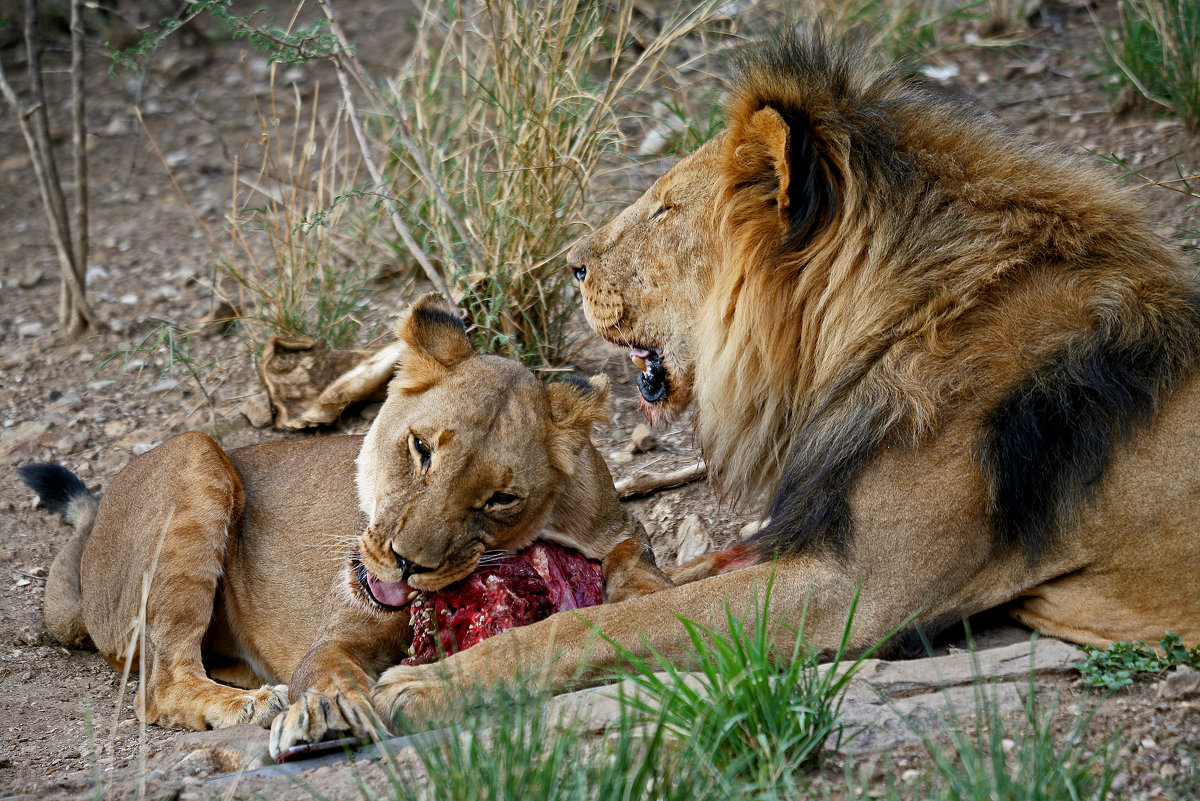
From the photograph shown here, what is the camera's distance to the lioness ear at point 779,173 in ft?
9.02

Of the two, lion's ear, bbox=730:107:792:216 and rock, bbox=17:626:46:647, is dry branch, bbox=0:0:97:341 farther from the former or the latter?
lion's ear, bbox=730:107:792:216

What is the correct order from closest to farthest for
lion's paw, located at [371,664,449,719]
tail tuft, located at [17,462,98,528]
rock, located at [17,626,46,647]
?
1. lion's paw, located at [371,664,449,719]
2. rock, located at [17,626,46,647]
3. tail tuft, located at [17,462,98,528]

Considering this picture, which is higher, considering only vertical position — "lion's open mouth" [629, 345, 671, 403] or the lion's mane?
the lion's mane

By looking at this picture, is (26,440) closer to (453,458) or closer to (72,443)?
(72,443)

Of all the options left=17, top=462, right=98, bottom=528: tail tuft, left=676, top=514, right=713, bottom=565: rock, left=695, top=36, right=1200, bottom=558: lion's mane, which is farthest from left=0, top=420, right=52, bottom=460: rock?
left=695, top=36, right=1200, bottom=558: lion's mane

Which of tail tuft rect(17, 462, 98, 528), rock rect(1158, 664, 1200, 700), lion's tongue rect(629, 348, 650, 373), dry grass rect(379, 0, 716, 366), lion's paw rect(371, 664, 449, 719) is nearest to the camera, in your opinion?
rock rect(1158, 664, 1200, 700)

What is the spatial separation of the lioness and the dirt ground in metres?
0.23

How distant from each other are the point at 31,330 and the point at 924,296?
4.78m

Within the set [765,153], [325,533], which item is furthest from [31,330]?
[765,153]

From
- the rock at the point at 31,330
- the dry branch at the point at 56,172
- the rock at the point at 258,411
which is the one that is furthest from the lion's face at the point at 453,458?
the rock at the point at 31,330

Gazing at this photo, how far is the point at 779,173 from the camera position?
2.75 m

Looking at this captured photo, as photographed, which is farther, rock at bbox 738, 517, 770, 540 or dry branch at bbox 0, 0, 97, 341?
dry branch at bbox 0, 0, 97, 341

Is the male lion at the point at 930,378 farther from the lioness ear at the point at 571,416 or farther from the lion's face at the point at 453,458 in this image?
the lioness ear at the point at 571,416

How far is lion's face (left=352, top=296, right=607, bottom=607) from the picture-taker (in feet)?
9.34
